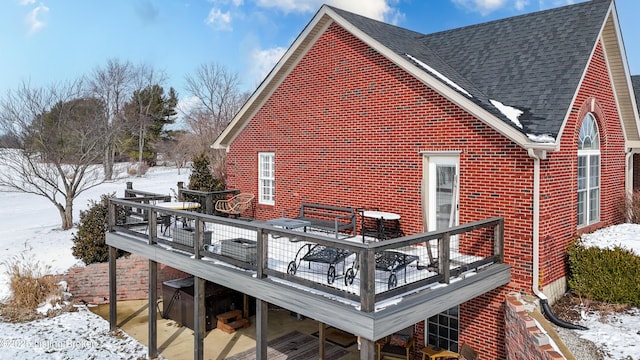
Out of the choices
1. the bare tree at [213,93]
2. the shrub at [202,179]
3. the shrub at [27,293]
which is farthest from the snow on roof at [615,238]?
the bare tree at [213,93]

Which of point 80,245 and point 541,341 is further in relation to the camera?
point 80,245

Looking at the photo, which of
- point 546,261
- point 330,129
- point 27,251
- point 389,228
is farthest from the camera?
point 27,251

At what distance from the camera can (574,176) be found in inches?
362

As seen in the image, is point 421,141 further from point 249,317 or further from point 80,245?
point 80,245

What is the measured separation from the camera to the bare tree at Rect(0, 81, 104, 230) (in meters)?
18.8

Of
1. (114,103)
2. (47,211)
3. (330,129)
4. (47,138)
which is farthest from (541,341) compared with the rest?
(114,103)

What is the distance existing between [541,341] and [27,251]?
16488mm

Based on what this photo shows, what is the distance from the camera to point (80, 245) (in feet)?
45.8

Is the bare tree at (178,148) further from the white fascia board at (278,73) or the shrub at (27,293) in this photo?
the shrub at (27,293)

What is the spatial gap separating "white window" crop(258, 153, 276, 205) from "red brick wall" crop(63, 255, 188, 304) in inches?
165

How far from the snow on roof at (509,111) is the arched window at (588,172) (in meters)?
2.26

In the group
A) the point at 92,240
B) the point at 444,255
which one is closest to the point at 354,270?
the point at 444,255

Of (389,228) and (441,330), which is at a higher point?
(389,228)

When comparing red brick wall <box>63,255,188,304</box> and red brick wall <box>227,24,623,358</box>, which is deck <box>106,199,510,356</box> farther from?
red brick wall <box>63,255,188,304</box>
